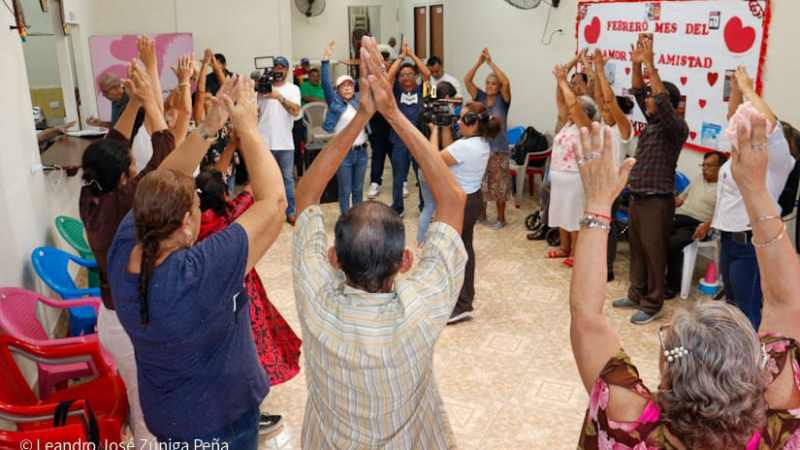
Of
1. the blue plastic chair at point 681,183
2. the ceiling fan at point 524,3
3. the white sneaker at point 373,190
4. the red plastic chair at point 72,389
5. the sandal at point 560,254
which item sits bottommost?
the sandal at point 560,254

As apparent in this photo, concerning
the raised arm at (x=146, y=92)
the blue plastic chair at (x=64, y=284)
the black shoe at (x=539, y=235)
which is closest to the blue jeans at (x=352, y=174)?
the black shoe at (x=539, y=235)

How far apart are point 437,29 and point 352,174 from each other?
5.15 meters

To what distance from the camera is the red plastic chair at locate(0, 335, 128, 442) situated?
2551 millimetres

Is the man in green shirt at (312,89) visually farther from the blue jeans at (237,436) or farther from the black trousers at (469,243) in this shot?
the blue jeans at (237,436)

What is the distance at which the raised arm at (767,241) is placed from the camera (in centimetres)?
158

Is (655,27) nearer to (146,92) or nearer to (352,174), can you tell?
(352,174)

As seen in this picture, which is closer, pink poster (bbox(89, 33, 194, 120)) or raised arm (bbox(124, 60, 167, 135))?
raised arm (bbox(124, 60, 167, 135))

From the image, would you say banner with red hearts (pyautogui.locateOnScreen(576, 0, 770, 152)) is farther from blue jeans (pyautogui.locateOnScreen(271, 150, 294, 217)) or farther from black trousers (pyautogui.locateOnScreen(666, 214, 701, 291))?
blue jeans (pyautogui.locateOnScreen(271, 150, 294, 217))

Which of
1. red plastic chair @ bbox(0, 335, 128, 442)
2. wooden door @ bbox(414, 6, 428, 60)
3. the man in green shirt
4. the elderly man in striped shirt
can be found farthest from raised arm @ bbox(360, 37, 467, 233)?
wooden door @ bbox(414, 6, 428, 60)

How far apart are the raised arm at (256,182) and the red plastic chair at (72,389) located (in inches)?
49.9

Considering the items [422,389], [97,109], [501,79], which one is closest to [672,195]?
[501,79]

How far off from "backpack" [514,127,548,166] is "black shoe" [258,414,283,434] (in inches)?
169

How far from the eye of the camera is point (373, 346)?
1.51m

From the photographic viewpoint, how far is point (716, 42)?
5.00 metres
